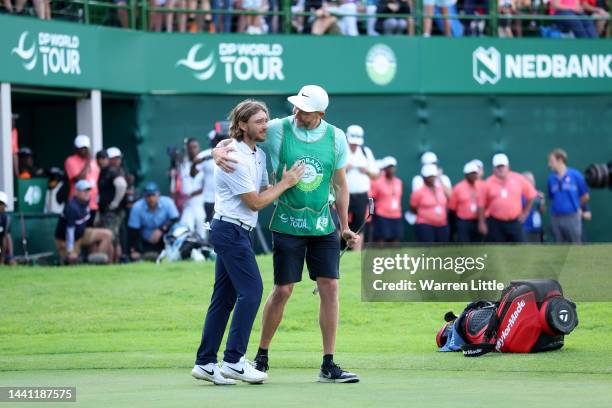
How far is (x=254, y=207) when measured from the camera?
916 centimetres

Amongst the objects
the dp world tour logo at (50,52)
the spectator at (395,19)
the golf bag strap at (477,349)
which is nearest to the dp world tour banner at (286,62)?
the dp world tour logo at (50,52)

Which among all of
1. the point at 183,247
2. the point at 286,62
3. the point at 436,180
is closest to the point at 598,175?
the point at 436,180

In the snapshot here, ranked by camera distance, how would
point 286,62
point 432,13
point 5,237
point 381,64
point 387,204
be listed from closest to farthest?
point 5,237 < point 387,204 < point 286,62 < point 381,64 < point 432,13

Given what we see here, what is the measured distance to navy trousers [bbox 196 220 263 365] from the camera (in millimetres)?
9164

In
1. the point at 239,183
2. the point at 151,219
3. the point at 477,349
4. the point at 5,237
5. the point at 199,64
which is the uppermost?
the point at 199,64

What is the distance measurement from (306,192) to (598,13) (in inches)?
718

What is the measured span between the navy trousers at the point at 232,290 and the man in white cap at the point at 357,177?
12377 mm

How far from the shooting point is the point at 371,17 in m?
24.7

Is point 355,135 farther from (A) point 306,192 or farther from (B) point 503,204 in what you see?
(A) point 306,192

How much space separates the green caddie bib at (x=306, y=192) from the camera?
9344 mm

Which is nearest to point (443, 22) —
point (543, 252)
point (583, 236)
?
point (583, 236)

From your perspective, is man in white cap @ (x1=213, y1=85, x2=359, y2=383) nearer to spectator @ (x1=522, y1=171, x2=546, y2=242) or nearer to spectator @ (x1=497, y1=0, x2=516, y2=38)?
spectator @ (x1=522, y1=171, x2=546, y2=242)

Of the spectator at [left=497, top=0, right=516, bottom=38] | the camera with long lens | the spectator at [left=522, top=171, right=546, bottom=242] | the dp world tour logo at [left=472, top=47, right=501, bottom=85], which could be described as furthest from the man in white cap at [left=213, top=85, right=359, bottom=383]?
the spectator at [left=497, top=0, right=516, bottom=38]

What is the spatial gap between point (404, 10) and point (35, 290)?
10.6 metres
